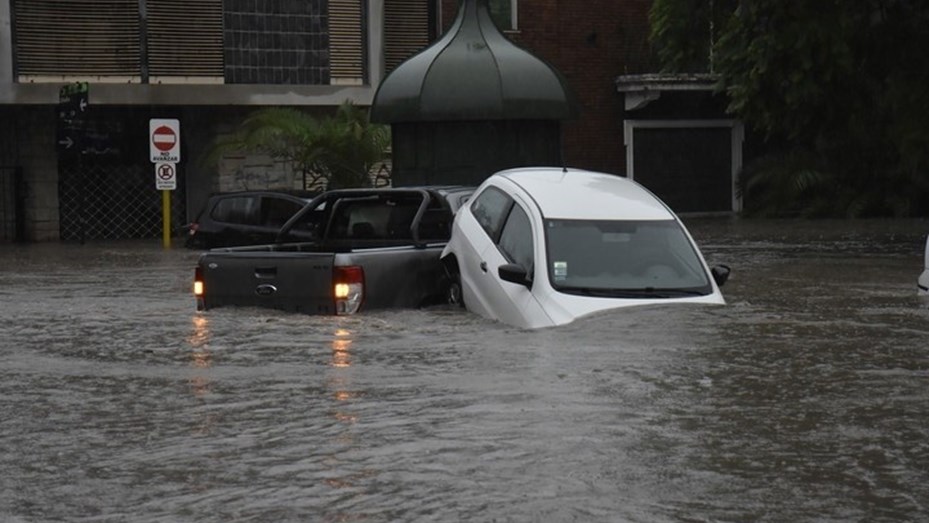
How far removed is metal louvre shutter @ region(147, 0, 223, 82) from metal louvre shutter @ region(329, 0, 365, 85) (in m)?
2.38

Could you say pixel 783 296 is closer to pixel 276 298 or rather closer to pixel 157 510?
pixel 276 298

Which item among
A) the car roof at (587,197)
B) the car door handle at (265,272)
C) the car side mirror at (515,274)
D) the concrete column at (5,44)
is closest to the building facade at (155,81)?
the concrete column at (5,44)

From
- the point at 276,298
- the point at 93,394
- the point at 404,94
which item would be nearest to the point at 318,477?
the point at 93,394

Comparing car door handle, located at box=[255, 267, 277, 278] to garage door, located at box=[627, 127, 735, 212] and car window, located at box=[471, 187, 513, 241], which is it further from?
garage door, located at box=[627, 127, 735, 212]

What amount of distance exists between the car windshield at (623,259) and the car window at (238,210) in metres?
18.2

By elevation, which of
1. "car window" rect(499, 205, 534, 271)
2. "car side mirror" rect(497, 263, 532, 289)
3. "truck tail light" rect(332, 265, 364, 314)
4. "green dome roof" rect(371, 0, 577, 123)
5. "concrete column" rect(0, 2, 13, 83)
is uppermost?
"concrete column" rect(0, 2, 13, 83)

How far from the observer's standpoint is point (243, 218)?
32312mm

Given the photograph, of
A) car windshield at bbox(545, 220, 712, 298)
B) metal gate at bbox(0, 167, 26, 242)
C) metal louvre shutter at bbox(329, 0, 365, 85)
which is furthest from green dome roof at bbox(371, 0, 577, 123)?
metal gate at bbox(0, 167, 26, 242)

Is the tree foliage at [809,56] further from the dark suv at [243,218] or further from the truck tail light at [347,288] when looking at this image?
the truck tail light at [347,288]

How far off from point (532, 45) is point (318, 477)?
108ft

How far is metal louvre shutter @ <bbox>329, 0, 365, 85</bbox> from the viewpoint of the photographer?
125 ft

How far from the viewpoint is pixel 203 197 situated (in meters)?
39.0

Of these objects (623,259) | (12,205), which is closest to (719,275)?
(623,259)

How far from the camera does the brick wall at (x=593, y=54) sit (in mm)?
41281
